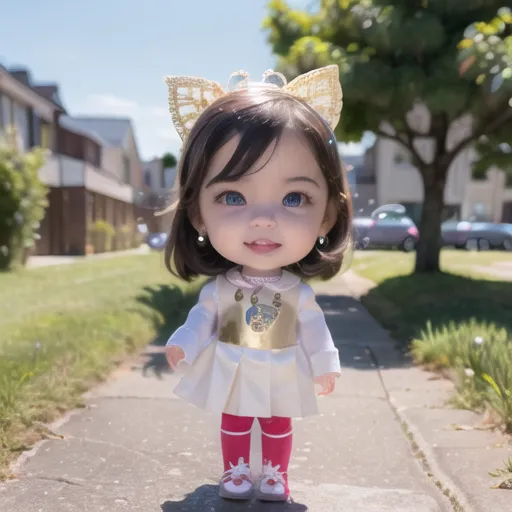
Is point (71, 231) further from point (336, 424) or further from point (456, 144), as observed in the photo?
point (336, 424)

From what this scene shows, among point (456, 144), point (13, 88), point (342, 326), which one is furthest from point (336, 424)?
point (13, 88)

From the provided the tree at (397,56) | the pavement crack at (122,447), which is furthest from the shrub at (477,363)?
the tree at (397,56)

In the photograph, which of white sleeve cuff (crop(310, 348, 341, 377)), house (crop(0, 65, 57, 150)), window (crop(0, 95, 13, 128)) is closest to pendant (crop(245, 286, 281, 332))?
white sleeve cuff (crop(310, 348, 341, 377))

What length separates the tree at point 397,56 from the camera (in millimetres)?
7141

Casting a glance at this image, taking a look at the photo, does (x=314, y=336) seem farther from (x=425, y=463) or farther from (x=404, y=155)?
(x=404, y=155)

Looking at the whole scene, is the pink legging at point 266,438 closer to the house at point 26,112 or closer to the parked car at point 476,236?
the house at point 26,112

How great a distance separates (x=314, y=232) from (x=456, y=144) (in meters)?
7.65

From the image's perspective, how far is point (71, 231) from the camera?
19.4 meters

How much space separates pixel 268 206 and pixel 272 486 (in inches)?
45.2

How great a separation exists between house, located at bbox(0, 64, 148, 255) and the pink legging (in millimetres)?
13582

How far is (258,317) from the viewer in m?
2.45

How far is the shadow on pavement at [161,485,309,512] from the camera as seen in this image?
8.02ft

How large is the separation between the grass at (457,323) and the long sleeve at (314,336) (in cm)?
114

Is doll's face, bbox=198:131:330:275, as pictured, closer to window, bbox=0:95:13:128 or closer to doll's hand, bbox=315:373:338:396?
doll's hand, bbox=315:373:338:396
